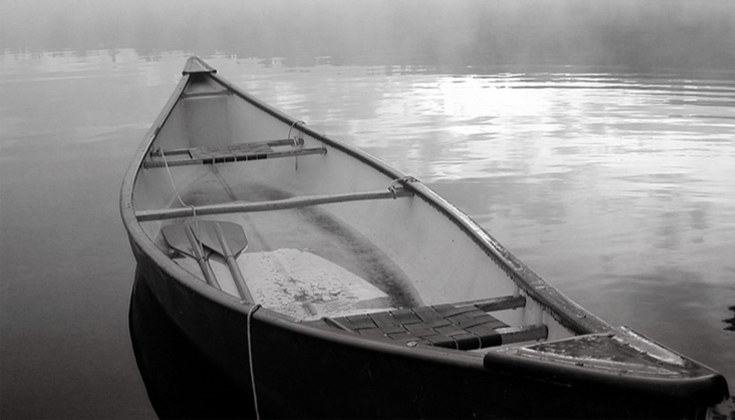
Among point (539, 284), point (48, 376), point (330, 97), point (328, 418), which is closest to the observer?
point (328, 418)

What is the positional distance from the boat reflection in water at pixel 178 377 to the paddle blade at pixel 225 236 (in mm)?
607

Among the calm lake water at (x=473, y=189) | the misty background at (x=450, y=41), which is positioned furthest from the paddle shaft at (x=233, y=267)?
the misty background at (x=450, y=41)

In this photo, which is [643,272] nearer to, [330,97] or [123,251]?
[123,251]

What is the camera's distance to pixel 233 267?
5113 mm

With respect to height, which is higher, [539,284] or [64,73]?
[64,73]

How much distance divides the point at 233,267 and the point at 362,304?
3.24ft

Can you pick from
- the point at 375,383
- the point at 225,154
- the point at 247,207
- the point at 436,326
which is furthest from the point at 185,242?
the point at 375,383

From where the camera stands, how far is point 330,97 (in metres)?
15.9

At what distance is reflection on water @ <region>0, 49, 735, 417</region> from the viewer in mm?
5051

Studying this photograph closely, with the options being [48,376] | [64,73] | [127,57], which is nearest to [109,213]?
[48,376]

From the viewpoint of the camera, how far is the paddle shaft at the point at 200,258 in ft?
16.1

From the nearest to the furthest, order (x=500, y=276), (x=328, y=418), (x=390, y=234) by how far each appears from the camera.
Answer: (x=328, y=418) < (x=500, y=276) < (x=390, y=234)

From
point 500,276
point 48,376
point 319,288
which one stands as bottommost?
point 48,376

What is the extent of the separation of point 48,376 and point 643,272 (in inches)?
178
